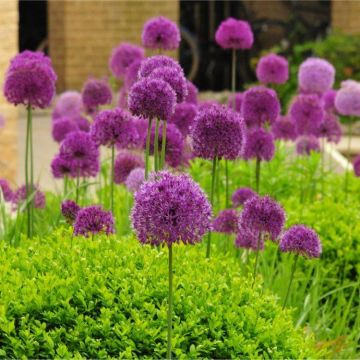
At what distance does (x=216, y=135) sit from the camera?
264cm

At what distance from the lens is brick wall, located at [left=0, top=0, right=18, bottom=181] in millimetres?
7266

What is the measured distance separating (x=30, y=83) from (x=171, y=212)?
1.46 m

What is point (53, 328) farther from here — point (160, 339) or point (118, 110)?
point (118, 110)

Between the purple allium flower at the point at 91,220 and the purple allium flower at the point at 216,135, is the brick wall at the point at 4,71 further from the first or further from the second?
the purple allium flower at the point at 216,135

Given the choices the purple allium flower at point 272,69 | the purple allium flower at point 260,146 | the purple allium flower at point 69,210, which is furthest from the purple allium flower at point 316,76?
the purple allium flower at point 69,210

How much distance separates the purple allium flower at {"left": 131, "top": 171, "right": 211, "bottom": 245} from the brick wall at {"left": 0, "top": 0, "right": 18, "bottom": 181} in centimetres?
520

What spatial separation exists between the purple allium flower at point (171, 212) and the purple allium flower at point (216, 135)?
0.65m

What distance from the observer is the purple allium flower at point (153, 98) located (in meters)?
2.57

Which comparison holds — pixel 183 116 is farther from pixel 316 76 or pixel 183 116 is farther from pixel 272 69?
pixel 316 76

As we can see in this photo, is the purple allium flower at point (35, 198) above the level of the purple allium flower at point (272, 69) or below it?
below

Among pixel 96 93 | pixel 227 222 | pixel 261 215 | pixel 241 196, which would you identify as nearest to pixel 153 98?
pixel 261 215

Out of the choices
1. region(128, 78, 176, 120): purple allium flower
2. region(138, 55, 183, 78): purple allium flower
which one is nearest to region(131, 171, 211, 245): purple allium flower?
region(128, 78, 176, 120): purple allium flower

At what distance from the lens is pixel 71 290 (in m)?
2.57

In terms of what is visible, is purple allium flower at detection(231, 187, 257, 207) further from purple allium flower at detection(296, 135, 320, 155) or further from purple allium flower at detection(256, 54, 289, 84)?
purple allium flower at detection(296, 135, 320, 155)
